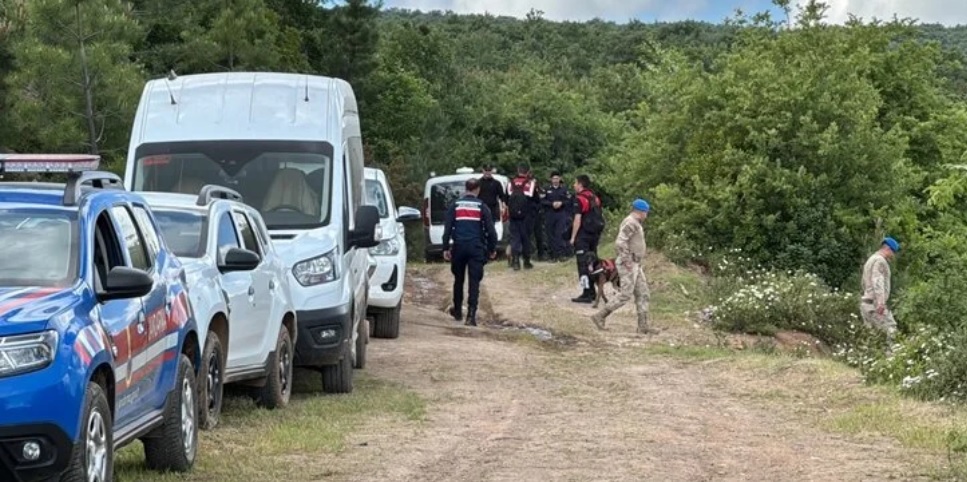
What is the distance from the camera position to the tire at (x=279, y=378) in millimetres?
12016

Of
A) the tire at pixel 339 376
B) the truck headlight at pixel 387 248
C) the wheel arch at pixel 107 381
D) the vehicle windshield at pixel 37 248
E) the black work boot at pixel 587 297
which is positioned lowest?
the black work boot at pixel 587 297

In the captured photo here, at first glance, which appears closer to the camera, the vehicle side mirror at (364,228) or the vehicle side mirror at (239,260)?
the vehicle side mirror at (239,260)

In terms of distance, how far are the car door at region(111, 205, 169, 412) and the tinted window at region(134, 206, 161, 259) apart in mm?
41

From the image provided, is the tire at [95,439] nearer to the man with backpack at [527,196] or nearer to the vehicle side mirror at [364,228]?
the vehicle side mirror at [364,228]

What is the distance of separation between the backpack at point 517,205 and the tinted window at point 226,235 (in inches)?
683

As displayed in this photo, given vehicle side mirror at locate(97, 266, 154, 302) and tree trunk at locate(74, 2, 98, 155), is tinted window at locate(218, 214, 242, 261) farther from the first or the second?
tree trunk at locate(74, 2, 98, 155)

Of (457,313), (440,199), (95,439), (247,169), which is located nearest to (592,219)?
(457,313)

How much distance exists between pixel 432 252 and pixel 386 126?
31898 mm

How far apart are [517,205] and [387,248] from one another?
33.6 feet

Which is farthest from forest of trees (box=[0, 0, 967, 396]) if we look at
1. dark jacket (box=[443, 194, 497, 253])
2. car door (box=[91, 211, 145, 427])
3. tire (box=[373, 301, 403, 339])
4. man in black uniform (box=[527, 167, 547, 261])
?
car door (box=[91, 211, 145, 427])

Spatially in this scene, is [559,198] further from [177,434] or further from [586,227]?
[177,434]

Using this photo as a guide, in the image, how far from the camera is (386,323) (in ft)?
62.7

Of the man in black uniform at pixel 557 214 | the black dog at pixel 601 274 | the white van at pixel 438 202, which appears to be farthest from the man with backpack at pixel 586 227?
the white van at pixel 438 202

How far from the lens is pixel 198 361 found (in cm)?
947
